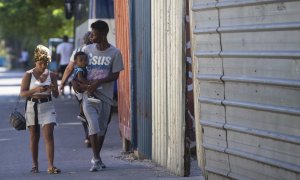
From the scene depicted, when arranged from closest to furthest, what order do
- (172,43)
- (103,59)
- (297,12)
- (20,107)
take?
(297,12), (172,43), (103,59), (20,107)

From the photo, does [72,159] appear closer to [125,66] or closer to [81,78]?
[125,66]

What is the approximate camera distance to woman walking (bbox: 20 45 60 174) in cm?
973

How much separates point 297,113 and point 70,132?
9501 millimetres

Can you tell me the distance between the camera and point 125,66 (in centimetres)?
1147

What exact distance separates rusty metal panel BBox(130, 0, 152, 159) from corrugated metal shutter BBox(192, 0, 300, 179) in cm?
219

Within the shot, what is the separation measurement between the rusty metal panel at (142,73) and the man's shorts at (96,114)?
570 mm

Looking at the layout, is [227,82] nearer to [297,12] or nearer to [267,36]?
[267,36]

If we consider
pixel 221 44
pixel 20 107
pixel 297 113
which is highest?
pixel 221 44

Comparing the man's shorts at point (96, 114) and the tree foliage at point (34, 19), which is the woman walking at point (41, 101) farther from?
the tree foliage at point (34, 19)

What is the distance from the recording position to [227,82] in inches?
292

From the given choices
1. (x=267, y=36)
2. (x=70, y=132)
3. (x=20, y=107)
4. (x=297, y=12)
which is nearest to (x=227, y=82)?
(x=267, y=36)

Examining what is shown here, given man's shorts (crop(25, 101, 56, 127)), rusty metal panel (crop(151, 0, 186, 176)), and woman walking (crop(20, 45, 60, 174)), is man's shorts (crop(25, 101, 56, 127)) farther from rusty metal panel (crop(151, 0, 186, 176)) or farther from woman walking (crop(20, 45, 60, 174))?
rusty metal panel (crop(151, 0, 186, 176))

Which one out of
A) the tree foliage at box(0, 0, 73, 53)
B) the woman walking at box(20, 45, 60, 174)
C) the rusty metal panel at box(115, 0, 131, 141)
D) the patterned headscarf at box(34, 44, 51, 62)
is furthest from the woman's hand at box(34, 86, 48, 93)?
the tree foliage at box(0, 0, 73, 53)

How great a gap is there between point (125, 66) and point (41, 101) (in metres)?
2.03
